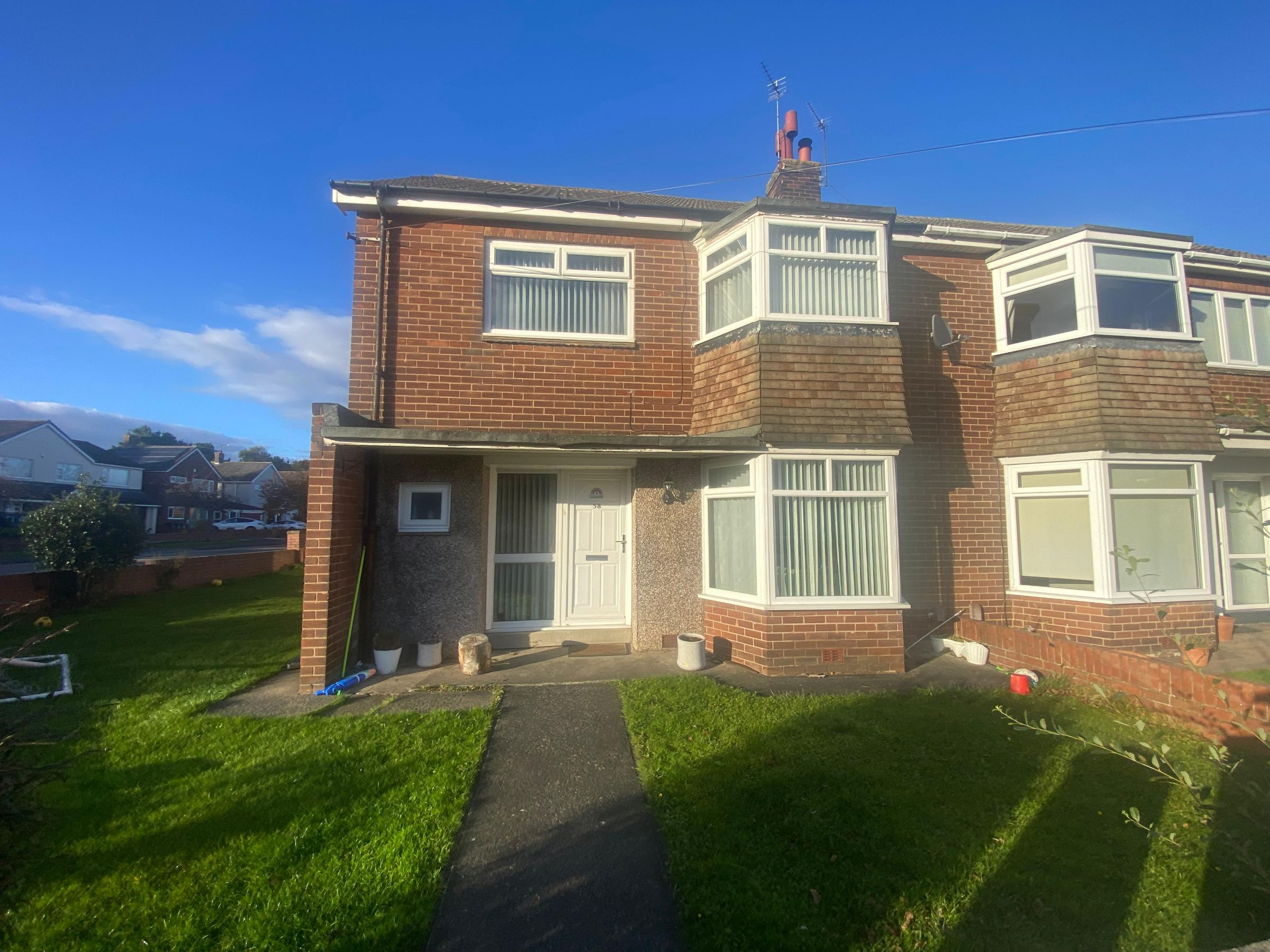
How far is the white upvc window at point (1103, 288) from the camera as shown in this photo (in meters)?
6.92

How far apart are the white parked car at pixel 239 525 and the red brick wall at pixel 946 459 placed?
50.3 metres

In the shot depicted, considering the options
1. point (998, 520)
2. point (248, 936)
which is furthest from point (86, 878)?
point (998, 520)

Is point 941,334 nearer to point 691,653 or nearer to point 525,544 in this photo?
point 691,653

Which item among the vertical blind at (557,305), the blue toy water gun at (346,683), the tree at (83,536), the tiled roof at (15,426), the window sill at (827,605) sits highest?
the tiled roof at (15,426)

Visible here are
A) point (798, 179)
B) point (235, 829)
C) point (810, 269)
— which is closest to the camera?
point (235, 829)

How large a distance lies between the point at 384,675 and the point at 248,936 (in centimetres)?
380

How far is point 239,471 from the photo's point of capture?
2450 inches

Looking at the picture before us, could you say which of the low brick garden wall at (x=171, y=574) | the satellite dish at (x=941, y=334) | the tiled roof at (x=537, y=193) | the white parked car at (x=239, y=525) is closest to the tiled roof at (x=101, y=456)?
the white parked car at (x=239, y=525)

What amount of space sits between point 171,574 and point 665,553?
13892 millimetres

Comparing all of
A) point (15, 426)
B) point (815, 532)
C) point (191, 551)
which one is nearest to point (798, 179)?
point (815, 532)

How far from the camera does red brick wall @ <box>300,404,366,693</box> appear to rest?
5.39 metres

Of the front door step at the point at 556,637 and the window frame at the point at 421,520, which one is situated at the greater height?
the window frame at the point at 421,520

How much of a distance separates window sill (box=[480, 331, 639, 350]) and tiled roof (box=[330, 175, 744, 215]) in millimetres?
1692

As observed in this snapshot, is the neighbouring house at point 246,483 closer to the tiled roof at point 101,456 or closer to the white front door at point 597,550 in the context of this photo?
the tiled roof at point 101,456
